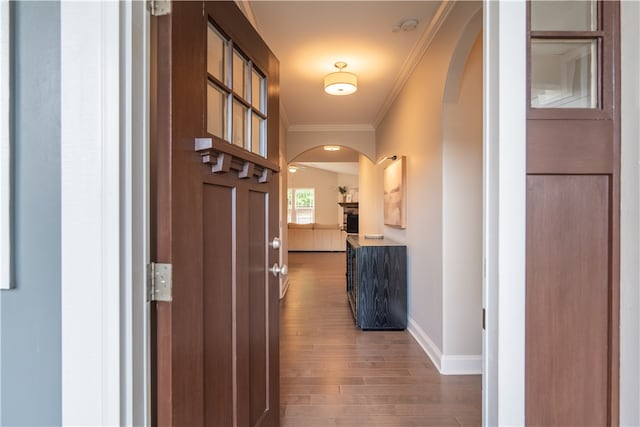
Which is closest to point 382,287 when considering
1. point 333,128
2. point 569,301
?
point 569,301

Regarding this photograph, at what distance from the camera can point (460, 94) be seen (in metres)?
2.56

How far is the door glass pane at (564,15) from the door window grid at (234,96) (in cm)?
100

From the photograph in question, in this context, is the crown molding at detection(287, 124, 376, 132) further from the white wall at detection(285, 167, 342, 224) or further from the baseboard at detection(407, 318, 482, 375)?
the white wall at detection(285, 167, 342, 224)

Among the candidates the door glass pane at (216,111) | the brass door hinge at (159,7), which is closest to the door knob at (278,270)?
the door glass pane at (216,111)

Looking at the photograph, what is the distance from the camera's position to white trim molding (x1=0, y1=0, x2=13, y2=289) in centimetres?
77

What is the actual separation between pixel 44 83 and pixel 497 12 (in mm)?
1167

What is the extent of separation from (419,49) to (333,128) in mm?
2768

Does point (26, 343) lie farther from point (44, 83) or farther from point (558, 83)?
point (558, 83)

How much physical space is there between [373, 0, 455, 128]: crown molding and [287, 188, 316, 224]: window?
978 centimetres

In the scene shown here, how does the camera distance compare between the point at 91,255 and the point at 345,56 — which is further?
the point at 345,56

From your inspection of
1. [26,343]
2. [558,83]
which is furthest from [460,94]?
[26,343]

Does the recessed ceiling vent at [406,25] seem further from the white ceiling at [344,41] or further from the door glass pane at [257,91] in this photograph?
the door glass pane at [257,91]

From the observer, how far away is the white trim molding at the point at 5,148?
2.53ft

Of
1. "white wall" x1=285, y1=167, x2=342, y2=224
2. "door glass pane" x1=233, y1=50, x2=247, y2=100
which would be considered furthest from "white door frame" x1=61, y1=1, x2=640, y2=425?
"white wall" x1=285, y1=167, x2=342, y2=224
